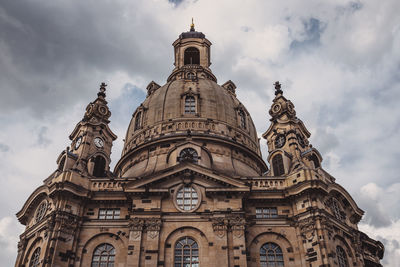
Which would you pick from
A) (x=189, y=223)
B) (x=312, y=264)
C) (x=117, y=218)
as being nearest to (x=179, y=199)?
(x=189, y=223)

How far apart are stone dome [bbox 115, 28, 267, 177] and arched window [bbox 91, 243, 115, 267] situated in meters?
9.66

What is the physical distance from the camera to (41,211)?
37219 millimetres

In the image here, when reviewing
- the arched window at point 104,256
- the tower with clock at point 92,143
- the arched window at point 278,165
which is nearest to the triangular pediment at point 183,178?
the arched window at point 104,256

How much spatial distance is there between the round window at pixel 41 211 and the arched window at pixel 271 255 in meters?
19.3

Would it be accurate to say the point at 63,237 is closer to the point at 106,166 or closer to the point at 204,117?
the point at 106,166

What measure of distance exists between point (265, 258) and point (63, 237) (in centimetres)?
1638

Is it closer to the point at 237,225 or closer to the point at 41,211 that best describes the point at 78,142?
the point at 41,211

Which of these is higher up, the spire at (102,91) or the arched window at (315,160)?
the spire at (102,91)

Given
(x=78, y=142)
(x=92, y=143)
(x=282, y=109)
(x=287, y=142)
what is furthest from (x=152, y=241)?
(x=282, y=109)

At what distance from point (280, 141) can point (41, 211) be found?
25.0 m

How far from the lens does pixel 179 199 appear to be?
1380 inches

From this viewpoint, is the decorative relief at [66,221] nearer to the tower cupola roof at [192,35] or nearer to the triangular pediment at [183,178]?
the triangular pediment at [183,178]

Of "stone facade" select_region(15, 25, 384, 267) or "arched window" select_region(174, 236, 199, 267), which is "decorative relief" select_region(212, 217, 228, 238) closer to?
"stone facade" select_region(15, 25, 384, 267)

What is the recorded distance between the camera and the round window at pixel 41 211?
36741mm
